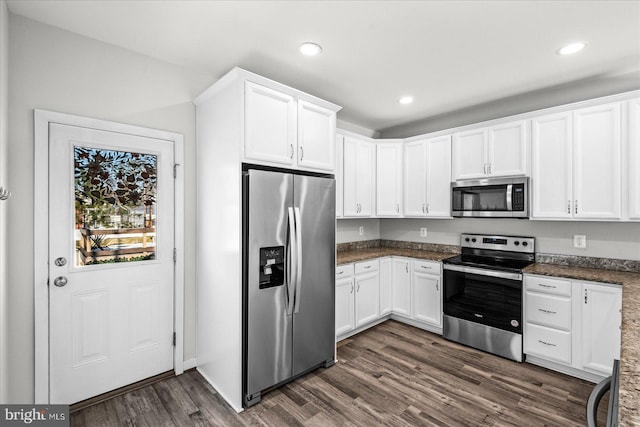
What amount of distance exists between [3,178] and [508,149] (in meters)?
4.13

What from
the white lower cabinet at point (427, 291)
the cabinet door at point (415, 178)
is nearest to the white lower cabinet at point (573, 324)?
the white lower cabinet at point (427, 291)

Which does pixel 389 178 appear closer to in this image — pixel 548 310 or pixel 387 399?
pixel 548 310

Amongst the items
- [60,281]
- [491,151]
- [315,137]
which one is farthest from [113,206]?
[491,151]

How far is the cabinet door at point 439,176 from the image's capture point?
11.9 ft

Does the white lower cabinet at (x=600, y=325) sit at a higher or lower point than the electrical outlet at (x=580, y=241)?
lower

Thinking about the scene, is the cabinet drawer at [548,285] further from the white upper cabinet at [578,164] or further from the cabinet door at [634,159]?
the cabinet door at [634,159]

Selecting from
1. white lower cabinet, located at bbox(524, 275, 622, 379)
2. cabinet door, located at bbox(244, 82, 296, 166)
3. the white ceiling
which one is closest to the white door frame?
the white ceiling

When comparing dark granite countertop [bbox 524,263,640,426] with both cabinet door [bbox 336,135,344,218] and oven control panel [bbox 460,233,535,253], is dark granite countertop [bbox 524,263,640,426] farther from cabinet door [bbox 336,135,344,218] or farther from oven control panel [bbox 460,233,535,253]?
cabinet door [bbox 336,135,344,218]

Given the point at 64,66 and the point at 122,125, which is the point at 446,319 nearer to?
the point at 122,125

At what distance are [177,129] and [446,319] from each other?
334 cm

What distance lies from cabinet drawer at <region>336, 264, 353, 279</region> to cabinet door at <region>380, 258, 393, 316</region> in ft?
1.94

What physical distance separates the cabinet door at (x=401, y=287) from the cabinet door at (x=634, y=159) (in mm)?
2054

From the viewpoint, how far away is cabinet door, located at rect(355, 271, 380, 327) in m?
3.46

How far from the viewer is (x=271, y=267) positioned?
236 centimetres
